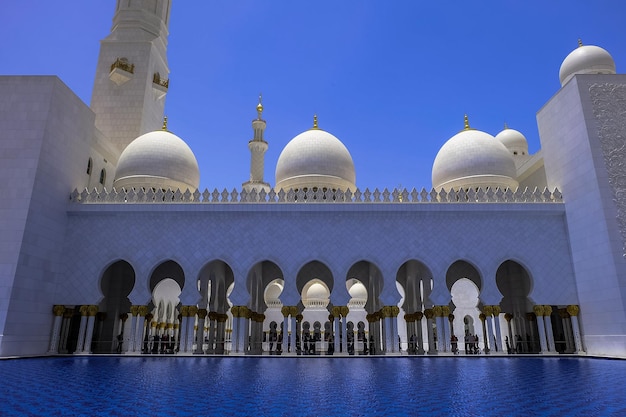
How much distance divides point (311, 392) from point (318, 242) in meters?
7.63

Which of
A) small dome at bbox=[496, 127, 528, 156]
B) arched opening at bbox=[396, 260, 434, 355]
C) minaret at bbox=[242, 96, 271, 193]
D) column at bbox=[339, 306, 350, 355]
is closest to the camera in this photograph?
column at bbox=[339, 306, 350, 355]

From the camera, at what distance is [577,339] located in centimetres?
1208

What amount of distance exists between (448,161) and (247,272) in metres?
8.35

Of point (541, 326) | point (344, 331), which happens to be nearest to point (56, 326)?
point (344, 331)

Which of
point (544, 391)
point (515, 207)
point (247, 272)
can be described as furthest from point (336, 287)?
point (544, 391)

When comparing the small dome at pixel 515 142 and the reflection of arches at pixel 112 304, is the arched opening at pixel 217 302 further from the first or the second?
the small dome at pixel 515 142

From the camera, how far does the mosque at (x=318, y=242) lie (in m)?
11.6

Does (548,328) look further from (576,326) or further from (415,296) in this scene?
(415,296)

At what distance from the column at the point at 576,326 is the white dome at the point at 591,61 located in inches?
370

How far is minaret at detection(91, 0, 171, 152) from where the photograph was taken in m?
18.5

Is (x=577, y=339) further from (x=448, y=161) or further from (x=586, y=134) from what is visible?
(x=448, y=161)

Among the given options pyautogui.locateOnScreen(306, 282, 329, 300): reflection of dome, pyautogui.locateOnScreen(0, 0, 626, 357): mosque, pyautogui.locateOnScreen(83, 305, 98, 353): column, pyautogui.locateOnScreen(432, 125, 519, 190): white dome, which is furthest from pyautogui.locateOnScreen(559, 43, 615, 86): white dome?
pyautogui.locateOnScreen(83, 305, 98, 353): column

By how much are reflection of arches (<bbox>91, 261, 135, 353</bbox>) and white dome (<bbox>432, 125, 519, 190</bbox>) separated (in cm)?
1154

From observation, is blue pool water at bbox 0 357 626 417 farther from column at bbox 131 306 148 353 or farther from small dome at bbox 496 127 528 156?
small dome at bbox 496 127 528 156
